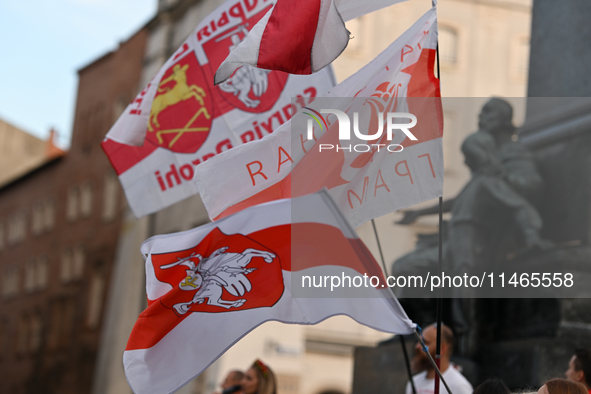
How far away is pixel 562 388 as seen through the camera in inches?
130

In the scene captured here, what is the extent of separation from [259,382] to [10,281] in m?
38.3

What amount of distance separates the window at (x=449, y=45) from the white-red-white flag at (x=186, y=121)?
2276 centimetres

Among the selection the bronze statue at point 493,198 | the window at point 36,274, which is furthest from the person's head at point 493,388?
the window at point 36,274

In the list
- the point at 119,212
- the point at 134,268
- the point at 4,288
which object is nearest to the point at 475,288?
the point at 134,268

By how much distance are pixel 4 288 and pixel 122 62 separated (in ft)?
48.4

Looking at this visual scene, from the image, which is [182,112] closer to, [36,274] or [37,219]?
[36,274]

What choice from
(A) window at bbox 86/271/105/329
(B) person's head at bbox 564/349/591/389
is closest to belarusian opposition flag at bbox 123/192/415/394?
(B) person's head at bbox 564/349/591/389

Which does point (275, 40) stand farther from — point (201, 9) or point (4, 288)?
point (4, 288)

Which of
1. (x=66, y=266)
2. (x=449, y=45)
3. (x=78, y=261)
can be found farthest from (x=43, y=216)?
(x=449, y=45)

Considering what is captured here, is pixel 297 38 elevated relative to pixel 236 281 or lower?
elevated

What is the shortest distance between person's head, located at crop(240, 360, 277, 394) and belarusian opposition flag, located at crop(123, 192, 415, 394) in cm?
144

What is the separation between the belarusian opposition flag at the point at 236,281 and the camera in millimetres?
4184

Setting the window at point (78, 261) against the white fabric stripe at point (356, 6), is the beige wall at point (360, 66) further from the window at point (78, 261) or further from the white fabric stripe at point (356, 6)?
the white fabric stripe at point (356, 6)

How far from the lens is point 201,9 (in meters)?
28.6
